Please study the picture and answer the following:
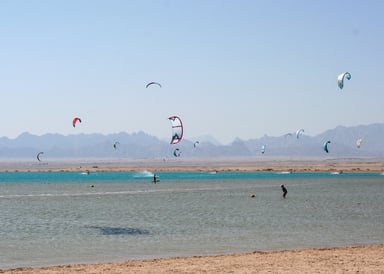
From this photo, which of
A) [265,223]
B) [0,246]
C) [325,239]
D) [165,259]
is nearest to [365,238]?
[325,239]

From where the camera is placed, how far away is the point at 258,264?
52.2 ft

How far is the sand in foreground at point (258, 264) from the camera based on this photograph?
15.1 m

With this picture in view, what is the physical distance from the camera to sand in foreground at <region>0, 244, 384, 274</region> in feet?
49.4

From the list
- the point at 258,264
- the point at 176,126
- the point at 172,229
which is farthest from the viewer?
the point at 176,126

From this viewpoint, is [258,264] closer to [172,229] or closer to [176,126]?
[172,229]

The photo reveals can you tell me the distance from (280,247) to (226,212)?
1321 cm

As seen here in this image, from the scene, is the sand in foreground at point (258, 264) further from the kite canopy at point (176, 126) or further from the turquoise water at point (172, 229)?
the kite canopy at point (176, 126)

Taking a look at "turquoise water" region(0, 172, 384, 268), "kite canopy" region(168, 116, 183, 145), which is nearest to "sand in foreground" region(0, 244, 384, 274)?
"turquoise water" region(0, 172, 384, 268)

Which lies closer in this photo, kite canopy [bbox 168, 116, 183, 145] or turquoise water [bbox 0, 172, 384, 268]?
turquoise water [bbox 0, 172, 384, 268]

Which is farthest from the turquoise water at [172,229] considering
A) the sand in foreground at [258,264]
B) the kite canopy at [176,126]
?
the kite canopy at [176,126]

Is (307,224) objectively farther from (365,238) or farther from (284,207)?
(284,207)

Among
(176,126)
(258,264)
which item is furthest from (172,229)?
(176,126)

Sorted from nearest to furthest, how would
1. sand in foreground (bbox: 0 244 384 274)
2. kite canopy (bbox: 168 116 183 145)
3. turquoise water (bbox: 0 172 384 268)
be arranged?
sand in foreground (bbox: 0 244 384 274) → turquoise water (bbox: 0 172 384 268) → kite canopy (bbox: 168 116 183 145)

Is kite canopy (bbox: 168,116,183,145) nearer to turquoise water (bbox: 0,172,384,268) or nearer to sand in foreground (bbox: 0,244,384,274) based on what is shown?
turquoise water (bbox: 0,172,384,268)
